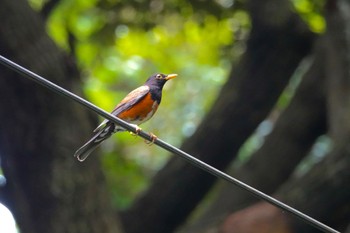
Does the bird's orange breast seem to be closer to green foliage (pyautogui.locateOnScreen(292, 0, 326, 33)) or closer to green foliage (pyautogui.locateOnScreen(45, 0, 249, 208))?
green foliage (pyautogui.locateOnScreen(45, 0, 249, 208))

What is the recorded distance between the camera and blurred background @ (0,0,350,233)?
21.0ft

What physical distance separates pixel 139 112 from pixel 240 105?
2.60m

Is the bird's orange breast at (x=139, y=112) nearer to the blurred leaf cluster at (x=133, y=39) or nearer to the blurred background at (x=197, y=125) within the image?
the blurred background at (x=197, y=125)

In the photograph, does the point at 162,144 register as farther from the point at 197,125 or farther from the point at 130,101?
the point at 197,125

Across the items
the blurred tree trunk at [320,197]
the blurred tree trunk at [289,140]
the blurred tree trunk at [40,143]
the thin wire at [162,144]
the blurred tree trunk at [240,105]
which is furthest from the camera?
the blurred tree trunk at [289,140]

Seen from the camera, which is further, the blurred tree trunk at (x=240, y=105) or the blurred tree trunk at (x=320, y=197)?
the blurred tree trunk at (x=240, y=105)

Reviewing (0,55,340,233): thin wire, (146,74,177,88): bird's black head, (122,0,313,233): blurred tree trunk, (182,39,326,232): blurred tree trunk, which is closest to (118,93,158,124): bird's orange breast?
(146,74,177,88): bird's black head

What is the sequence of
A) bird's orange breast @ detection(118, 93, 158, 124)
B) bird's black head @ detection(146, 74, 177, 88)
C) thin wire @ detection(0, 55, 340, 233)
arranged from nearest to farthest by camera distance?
thin wire @ detection(0, 55, 340, 233) < bird's orange breast @ detection(118, 93, 158, 124) < bird's black head @ detection(146, 74, 177, 88)

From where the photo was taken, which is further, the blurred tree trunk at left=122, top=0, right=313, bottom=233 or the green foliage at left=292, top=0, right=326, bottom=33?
the green foliage at left=292, top=0, right=326, bottom=33

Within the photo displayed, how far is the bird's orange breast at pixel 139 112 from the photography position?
5.47 metres

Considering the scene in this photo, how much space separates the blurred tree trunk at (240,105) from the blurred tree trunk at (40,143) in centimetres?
132

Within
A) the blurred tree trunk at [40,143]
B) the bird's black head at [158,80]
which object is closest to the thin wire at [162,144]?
the bird's black head at [158,80]

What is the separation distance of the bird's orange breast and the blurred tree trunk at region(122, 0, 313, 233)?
2298 millimetres

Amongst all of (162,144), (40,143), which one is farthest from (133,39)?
(162,144)
